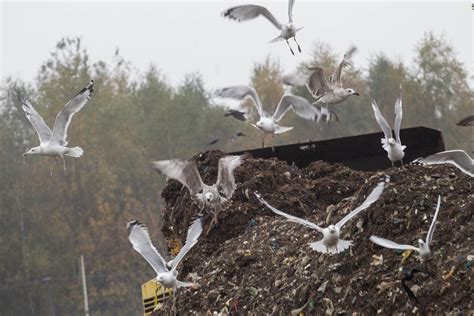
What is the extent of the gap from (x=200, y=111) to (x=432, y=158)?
34626mm

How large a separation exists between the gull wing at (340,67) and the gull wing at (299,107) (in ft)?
1.42

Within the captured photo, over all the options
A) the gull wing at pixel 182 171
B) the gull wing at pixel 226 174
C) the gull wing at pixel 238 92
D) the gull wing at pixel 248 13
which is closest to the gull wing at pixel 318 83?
the gull wing at pixel 248 13

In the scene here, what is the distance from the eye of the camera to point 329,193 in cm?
1097

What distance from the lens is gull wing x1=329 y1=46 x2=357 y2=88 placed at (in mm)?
10445

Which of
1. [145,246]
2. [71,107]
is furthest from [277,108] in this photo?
[145,246]

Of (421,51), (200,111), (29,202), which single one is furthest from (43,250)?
(421,51)

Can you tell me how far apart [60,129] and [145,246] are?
2831mm

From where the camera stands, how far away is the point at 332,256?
7.75 m

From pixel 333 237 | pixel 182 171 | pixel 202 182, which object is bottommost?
pixel 333 237

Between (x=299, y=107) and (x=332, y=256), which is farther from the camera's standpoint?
(x=299, y=107)

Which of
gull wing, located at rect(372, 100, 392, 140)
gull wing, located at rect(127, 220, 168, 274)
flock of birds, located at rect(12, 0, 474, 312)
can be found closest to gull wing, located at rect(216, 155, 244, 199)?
flock of birds, located at rect(12, 0, 474, 312)

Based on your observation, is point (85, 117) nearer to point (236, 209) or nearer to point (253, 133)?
point (253, 133)

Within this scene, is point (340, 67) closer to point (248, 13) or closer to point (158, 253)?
point (248, 13)

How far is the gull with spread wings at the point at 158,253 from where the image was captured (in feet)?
28.3
